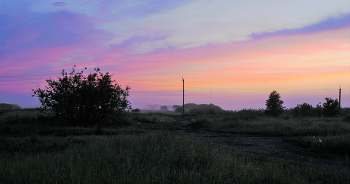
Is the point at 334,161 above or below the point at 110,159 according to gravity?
below

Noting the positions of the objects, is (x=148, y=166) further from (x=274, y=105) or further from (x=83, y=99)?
(x=274, y=105)

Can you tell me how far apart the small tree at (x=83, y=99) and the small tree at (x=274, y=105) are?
22996 millimetres

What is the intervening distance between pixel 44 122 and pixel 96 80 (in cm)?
495

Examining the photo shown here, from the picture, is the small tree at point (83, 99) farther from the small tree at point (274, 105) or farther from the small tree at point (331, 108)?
the small tree at point (331, 108)

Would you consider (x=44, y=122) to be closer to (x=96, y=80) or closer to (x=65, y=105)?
(x=65, y=105)

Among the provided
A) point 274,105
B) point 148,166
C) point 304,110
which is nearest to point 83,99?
point 148,166

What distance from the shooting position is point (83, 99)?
56.7 feet

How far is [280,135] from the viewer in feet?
51.7

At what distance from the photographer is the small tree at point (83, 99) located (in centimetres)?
1677

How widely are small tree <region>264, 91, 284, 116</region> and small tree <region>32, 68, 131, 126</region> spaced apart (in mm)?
22996

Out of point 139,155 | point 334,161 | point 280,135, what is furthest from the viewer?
point 280,135

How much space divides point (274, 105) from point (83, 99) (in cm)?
2656

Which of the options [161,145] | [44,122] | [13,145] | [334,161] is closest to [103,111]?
[44,122]

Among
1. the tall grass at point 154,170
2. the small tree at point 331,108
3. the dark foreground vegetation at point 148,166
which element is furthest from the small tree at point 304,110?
the tall grass at point 154,170
